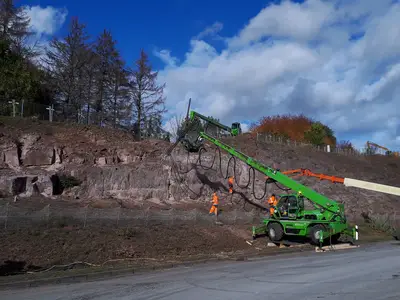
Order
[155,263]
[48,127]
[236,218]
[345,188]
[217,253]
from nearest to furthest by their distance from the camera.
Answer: [155,263] → [217,253] → [236,218] → [48,127] → [345,188]

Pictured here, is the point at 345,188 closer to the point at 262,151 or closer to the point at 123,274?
the point at 262,151

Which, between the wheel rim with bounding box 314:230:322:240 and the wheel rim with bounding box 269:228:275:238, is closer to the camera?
the wheel rim with bounding box 314:230:322:240

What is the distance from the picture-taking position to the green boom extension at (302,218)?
23.4 meters

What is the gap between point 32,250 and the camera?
52.6 feet

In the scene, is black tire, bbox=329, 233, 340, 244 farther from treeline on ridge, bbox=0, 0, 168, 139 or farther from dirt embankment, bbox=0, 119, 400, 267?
treeline on ridge, bbox=0, 0, 168, 139

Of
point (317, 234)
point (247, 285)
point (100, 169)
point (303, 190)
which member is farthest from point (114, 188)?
point (247, 285)

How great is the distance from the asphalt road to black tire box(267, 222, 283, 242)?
7.91 m

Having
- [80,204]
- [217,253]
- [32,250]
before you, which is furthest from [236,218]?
[32,250]

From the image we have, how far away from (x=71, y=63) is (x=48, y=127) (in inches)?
652

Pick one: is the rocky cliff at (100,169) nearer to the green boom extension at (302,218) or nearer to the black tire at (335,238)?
the green boom extension at (302,218)

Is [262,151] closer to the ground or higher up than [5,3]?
closer to the ground

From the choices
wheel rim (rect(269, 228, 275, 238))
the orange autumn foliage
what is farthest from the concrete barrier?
the orange autumn foliage

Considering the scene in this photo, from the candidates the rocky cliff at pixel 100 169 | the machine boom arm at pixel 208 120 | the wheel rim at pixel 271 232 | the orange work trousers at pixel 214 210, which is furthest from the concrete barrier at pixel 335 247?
the rocky cliff at pixel 100 169

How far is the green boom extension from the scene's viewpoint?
23.4 meters
